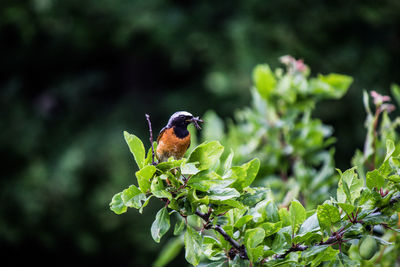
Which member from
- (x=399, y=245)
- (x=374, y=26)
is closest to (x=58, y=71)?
(x=374, y=26)

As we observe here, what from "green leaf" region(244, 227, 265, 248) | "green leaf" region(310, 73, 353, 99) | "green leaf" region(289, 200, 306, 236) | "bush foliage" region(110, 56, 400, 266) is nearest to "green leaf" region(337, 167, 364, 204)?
"bush foliage" region(110, 56, 400, 266)

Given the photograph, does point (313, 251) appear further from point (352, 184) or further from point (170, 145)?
point (170, 145)

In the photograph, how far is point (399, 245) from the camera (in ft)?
4.52

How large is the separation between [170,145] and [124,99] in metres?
5.15

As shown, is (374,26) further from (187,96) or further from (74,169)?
(74,169)

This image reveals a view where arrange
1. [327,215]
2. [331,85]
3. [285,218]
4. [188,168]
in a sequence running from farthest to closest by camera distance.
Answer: [331,85]
[285,218]
[327,215]
[188,168]

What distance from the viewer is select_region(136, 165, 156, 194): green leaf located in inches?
36.6

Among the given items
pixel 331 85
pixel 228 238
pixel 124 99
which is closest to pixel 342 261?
pixel 228 238

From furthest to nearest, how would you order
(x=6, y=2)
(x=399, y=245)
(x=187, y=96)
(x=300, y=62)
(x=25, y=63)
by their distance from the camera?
(x=25, y=63)
(x=187, y=96)
(x=6, y=2)
(x=300, y=62)
(x=399, y=245)

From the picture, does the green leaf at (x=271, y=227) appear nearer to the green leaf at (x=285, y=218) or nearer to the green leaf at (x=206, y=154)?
the green leaf at (x=285, y=218)

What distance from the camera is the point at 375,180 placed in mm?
991

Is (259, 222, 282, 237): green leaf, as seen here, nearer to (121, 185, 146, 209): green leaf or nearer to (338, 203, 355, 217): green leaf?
(338, 203, 355, 217): green leaf

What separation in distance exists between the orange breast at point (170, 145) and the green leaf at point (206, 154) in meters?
0.21

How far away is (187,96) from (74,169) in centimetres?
173
